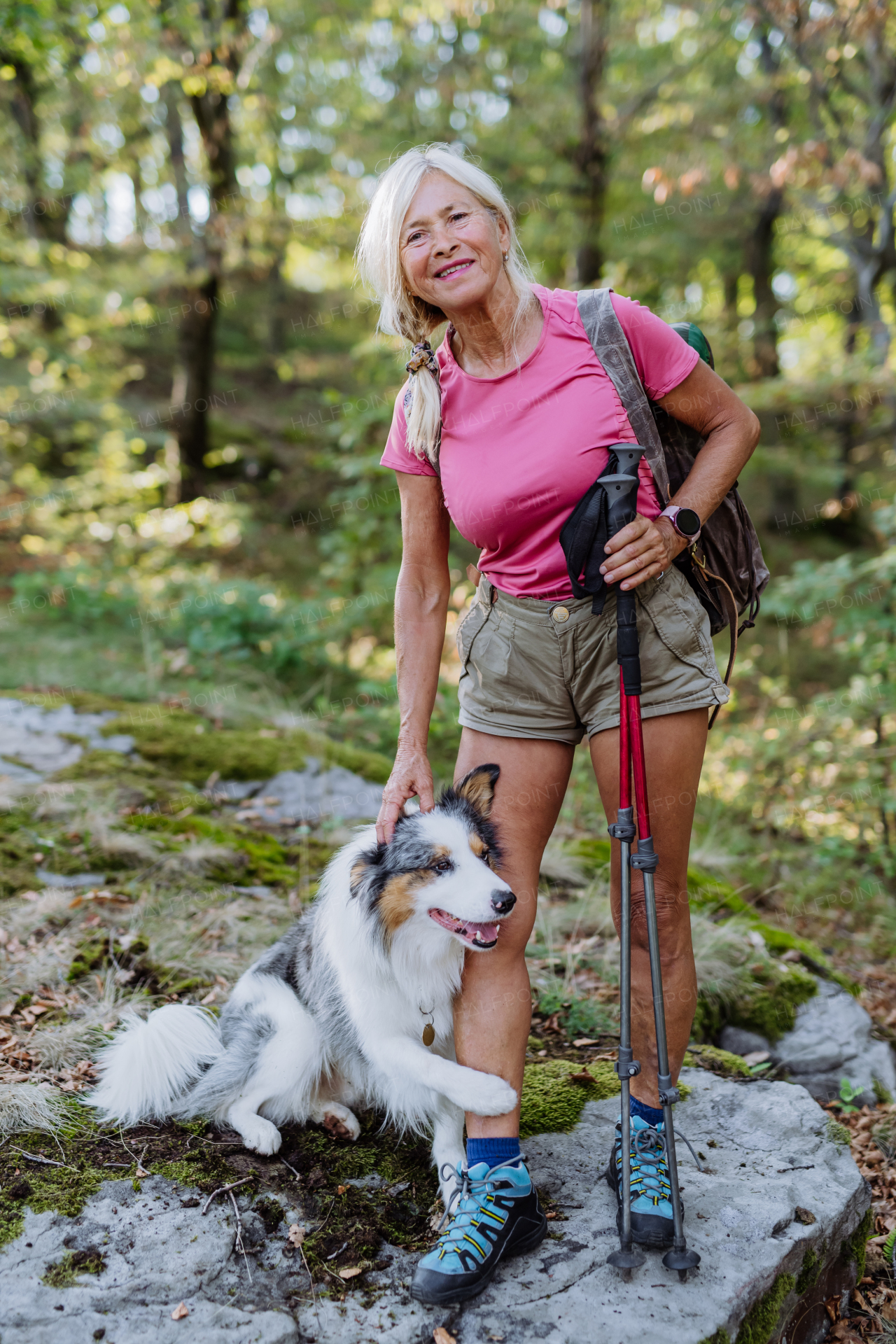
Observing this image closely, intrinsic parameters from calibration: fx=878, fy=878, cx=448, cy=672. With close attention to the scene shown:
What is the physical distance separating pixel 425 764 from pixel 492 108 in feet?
33.4

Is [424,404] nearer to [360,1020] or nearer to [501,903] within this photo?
[501,903]

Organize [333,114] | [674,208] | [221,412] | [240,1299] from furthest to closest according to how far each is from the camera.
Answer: [221,412]
[333,114]
[674,208]
[240,1299]

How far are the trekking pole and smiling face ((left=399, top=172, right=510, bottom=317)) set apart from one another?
0.54 metres

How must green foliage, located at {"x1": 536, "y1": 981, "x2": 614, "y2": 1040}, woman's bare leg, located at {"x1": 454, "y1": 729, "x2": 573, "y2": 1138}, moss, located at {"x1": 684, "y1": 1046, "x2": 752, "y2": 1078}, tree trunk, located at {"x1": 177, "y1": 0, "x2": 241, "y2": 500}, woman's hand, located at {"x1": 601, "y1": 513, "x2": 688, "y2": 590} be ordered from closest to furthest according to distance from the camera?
woman's hand, located at {"x1": 601, "y1": 513, "x2": 688, "y2": 590}
woman's bare leg, located at {"x1": 454, "y1": 729, "x2": 573, "y2": 1138}
moss, located at {"x1": 684, "y1": 1046, "x2": 752, "y2": 1078}
green foliage, located at {"x1": 536, "y1": 981, "x2": 614, "y2": 1040}
tree trunk, located at {"x1": 177, "y1": 0, "x2": 241, "y2": 500}

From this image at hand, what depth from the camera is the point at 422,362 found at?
214cm

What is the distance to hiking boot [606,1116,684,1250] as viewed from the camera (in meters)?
1.99

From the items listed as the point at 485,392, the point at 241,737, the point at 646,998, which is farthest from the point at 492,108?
the point at 646,998

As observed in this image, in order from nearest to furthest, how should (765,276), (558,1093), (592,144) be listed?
(558,1093), (592,144), (765,276)

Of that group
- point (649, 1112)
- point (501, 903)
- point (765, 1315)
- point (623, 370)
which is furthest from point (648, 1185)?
point (623, 370)

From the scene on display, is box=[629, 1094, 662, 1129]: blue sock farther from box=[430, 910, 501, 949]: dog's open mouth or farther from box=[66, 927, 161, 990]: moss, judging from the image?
box=[66, 927, 161, 990]: moss

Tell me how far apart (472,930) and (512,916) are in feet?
0.35

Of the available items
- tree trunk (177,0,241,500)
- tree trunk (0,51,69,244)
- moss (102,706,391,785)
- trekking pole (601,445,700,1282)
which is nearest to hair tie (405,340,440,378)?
trekking pole (601,445,700,1282)

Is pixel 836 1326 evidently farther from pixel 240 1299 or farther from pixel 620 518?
pixel 620 518

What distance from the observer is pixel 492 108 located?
32.8ft
